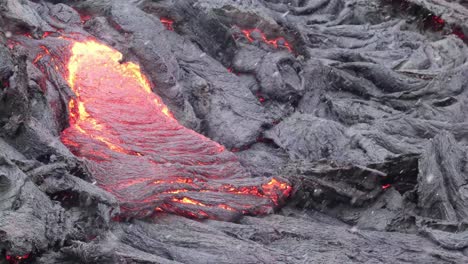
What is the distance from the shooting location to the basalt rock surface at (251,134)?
6.08m

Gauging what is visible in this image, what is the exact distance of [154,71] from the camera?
923 centimetres

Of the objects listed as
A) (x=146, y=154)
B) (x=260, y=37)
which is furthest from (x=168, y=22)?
(x=146, y=154)

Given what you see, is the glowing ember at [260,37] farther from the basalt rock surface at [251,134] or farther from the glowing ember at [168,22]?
the glowing ember at [168,22]

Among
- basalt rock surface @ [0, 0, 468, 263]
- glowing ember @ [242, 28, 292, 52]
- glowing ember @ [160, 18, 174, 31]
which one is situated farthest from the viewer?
glowing ember @ [242, 28, 292, 52]

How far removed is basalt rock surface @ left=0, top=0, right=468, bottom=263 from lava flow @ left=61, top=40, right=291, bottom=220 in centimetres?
4

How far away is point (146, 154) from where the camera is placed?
7.68 m

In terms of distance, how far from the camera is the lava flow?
6.92m

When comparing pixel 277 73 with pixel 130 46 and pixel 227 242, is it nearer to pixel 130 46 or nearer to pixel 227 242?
pixel 130 46

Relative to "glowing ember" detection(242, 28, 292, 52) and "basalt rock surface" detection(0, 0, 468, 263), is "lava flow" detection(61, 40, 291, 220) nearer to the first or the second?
"basalt rock surface" detection(0, 0, 468, 263)

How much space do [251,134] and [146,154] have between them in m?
2.05

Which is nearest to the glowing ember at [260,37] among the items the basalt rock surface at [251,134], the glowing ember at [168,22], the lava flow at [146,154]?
the basalt rock surface at [251,134]

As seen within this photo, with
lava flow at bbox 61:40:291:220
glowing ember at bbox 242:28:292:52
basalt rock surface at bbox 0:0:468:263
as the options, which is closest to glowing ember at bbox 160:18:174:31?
basalt rock surface at bbox 0:0:468:263

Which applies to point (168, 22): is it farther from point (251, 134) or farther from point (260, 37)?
point (251, 134)

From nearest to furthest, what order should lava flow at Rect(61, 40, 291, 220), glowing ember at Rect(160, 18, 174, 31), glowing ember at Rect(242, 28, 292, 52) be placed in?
lava flow at Rect(61, 40, 291, 220) → glowing ember at Rect(160, 18, 174, 31) → glowing ember at Rect(242, 28, 292, 52)
